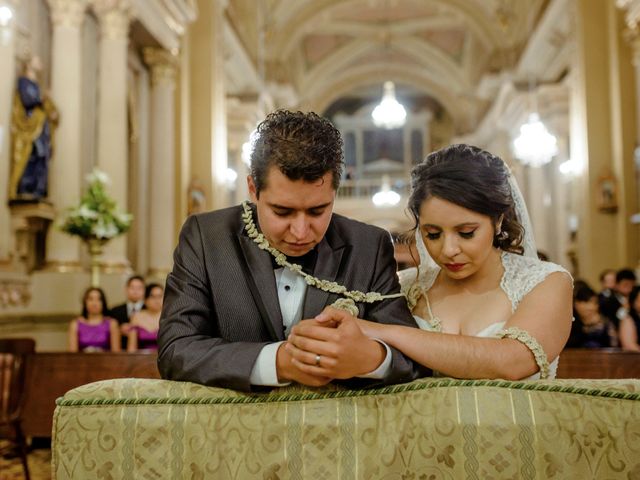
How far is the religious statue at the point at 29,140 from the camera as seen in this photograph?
7.28 m

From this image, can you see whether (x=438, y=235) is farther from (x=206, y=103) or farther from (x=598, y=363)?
(x=206, y=103)

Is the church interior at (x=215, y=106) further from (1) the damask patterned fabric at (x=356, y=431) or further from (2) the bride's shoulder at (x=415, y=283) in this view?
(1) the damask patterned fabric at (x=356, y=431)

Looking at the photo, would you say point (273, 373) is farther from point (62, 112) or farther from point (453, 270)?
point (62, 112)

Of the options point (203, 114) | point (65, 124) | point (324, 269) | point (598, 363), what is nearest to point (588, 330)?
point (598, 363)

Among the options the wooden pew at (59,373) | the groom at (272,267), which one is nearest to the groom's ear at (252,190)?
the groom at (272,267)

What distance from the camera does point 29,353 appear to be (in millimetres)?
4590

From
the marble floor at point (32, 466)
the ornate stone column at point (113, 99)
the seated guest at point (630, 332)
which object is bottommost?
the marble floor at point (32, 466)

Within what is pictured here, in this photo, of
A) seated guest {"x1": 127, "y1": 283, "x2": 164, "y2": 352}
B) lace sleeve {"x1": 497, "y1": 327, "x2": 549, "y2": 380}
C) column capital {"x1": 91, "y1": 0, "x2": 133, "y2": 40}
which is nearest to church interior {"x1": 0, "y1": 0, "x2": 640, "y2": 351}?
column capital {"x1": 91, "y1": 0, "x2": 133, "y2": 40}

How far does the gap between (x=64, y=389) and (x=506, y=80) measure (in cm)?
1560

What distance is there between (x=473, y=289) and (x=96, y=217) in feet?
20.1

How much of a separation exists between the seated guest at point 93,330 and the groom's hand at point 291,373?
5.05 m

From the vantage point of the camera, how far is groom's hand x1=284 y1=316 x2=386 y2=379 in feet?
5.19

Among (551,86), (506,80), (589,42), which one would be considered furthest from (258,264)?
(506,80)

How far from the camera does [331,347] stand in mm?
1575
